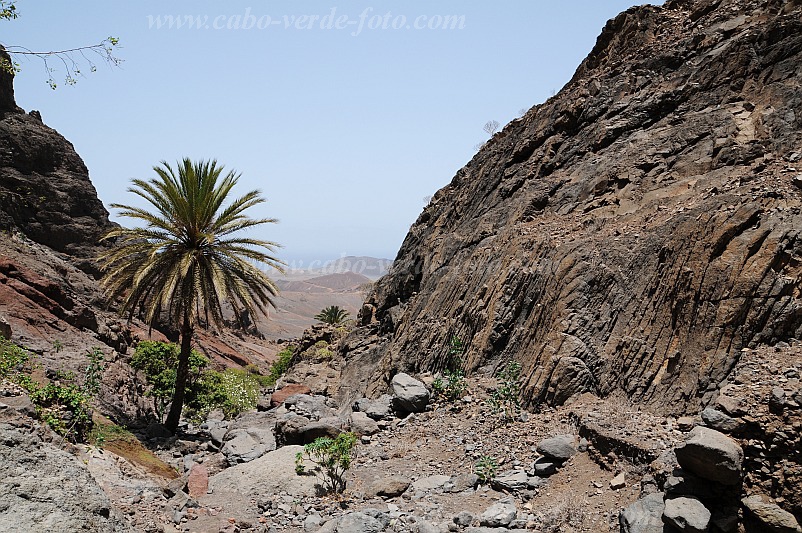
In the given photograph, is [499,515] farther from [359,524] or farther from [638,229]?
[638,229]

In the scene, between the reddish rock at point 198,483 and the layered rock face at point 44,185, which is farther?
the layered rock face at point 44,185

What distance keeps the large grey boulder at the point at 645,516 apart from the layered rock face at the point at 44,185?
26.2 metres

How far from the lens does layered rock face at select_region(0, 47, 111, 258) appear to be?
24266mm

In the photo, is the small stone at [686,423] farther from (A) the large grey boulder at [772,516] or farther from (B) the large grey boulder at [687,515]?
(B) the large grey boulder at [687,515]

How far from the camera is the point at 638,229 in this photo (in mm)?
9609

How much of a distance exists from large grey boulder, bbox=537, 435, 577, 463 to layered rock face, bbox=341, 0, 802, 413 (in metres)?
1.21

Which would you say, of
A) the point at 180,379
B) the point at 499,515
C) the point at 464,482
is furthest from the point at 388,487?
the point at 180,379

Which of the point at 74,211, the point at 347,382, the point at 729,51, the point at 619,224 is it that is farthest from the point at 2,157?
the point at 729,51

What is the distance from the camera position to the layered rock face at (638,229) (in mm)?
7504

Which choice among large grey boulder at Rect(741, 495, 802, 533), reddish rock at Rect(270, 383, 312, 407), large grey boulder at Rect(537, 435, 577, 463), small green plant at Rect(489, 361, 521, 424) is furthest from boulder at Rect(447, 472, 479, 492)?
reddish rock at Rect(270, 383, 312, 407)

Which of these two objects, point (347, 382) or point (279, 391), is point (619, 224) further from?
point (279, 391)

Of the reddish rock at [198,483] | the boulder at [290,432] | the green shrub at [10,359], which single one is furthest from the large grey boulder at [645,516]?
the green shrub at [10,359]

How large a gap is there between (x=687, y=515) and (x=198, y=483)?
24.3ft

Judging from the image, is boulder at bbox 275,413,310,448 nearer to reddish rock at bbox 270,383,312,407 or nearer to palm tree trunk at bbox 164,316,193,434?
reddish rock at bbox 270,383,312,407
